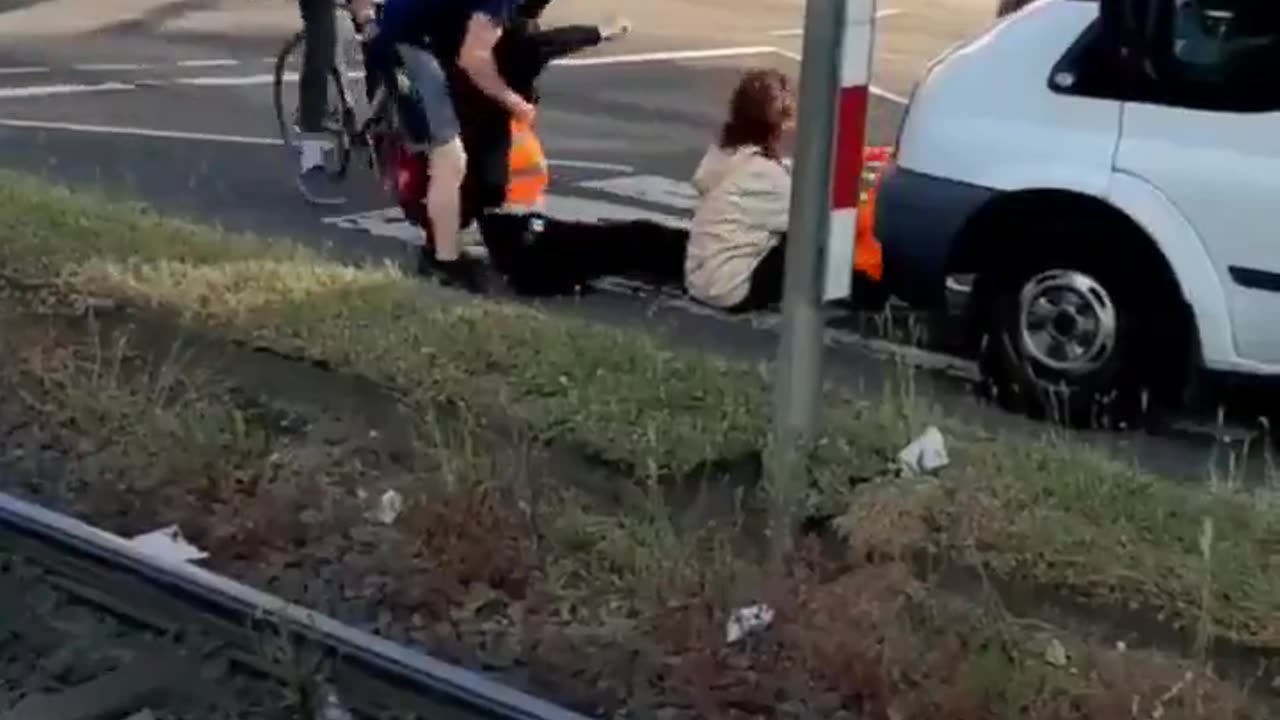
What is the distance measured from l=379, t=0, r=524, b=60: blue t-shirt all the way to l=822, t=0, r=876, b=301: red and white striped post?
12.0 ft

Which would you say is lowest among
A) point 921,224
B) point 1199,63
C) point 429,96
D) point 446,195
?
point 446,195

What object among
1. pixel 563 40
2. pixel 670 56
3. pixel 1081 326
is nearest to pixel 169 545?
pixel 1081 326

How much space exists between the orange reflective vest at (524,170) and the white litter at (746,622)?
454 centimetres

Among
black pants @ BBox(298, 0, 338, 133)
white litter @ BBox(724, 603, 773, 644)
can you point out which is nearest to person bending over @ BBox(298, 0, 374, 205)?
black pants @ BBox(298, 0, 338, 133)

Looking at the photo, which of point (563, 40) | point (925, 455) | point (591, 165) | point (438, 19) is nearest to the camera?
point (925, 455)

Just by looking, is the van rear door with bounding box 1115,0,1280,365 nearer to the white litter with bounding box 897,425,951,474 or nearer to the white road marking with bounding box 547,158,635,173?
the white litter with bounding box 897,425,951,474

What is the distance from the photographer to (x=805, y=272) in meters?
5.54

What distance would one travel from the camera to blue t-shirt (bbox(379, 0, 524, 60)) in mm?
8938

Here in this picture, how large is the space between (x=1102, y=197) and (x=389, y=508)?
8.28 ft

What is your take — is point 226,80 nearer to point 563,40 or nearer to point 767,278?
point 563,40

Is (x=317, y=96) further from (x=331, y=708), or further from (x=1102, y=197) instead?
(x=331, y=708)

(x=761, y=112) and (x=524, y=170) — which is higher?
(x=761, y=112)

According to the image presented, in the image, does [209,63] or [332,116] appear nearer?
[332,116]

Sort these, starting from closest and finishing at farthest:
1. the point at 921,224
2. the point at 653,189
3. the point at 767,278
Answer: the point at 921,224
the point at 767,278
the point at 653,189
